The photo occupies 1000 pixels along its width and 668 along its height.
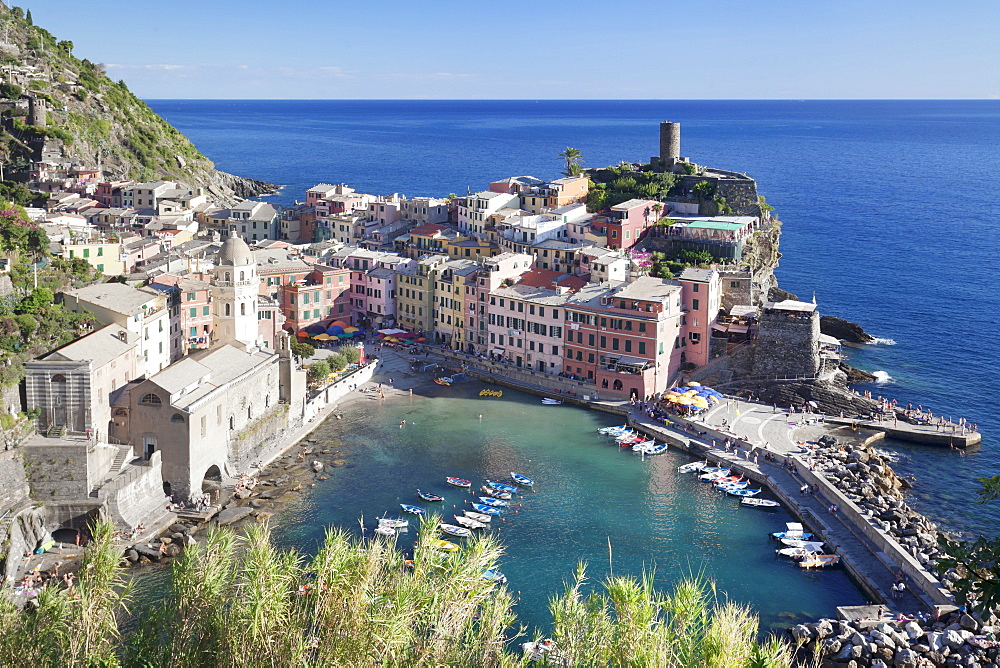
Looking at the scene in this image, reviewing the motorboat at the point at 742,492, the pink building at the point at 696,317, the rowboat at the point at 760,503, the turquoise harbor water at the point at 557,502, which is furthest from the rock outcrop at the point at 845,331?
the rowboat at the point at 760,503

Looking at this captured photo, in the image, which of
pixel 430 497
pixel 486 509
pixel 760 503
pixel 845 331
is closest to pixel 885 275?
pixel 845 331

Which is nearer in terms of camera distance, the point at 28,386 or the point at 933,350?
the point at 28,386

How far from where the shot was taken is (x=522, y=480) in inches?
1933

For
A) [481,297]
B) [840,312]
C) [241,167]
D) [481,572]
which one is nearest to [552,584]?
[481,572]

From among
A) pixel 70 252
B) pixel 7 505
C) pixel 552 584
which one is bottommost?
pixel 552 584

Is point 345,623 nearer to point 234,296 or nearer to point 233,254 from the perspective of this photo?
point 234,296

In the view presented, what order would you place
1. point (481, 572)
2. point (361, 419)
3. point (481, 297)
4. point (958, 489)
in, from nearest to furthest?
point (481, 572), point (958, 489), point (361, 419), point (481, 297)

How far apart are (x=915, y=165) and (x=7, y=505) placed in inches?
7368

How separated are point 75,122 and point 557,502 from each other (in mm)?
85882

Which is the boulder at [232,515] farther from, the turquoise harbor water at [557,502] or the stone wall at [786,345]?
the stone wall at [786,345]

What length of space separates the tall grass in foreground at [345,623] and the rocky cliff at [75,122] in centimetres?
8463

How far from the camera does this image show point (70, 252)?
6431 cm

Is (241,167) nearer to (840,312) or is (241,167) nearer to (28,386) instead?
(840,312)

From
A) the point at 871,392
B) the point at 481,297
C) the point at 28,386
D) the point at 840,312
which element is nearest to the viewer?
the point at 28,386
